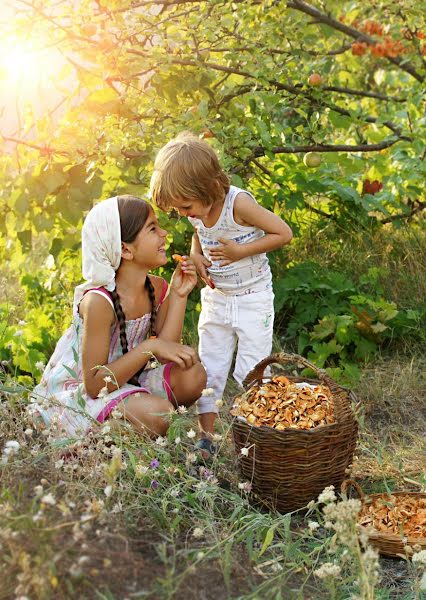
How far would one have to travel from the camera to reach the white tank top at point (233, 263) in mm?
3383

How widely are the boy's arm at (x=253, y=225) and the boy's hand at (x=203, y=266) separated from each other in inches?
2.6

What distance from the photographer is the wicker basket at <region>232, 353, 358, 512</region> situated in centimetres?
279

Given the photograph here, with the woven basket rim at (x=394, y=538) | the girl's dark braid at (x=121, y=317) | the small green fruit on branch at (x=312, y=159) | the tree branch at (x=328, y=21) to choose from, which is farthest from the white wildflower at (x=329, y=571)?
the tree branch at (x=328, y=21)

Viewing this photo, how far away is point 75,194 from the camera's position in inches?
160

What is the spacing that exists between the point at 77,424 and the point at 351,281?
189 cm

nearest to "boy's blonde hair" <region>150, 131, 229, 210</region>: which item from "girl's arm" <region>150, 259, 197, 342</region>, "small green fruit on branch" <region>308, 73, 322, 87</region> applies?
"girl's arm" <region>150, 259, 197, 342</region>

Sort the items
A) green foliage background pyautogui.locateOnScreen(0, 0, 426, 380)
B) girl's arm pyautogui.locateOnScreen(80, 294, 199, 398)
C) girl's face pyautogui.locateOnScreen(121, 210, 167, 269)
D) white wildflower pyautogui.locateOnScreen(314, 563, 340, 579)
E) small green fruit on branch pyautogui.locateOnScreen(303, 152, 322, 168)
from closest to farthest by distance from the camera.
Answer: white wildflower pyautogui.locateOnScreen(314, 563, 340, 579) < girl's arm pyautogui.locateOnScreen(80, 294, 199, 398) < girl's face pyautogui.locateOnScreen(121, 210, 167, 269) < green foliage background pyautogui.locateOnScreen(0, 0, 426, 380) < small green fruit on branch pyautogui.locateOnScreen(303, 152, 322, 168)

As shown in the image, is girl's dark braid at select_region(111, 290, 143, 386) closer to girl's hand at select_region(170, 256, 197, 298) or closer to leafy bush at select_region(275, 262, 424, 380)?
girl's hand at select_region(170, 256, 197, 298)

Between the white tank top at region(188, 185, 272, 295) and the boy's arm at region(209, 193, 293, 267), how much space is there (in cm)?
3

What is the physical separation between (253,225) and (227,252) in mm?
156

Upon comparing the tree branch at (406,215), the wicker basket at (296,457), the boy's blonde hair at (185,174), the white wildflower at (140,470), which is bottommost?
the wicker basket at (296,457)

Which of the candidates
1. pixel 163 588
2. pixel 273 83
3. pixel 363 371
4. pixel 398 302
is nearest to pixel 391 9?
pixel 273 83

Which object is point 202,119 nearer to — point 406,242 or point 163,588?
point 406,242

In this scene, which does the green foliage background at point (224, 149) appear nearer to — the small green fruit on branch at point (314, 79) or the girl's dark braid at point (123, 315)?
the small green fruit on branch at point (314, 79)
